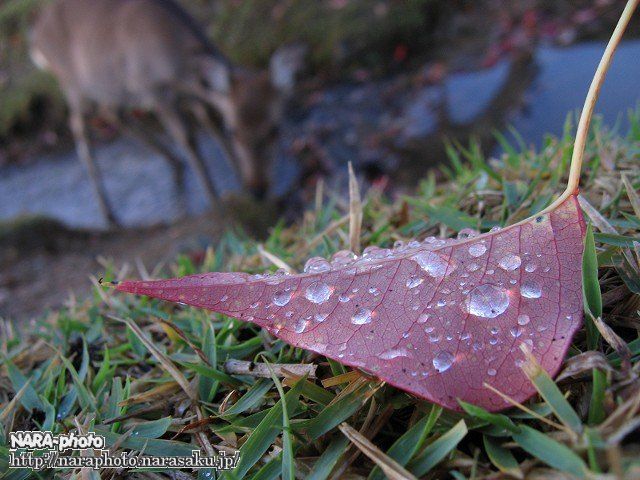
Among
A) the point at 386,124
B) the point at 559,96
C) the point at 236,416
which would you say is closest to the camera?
the point at 236,416

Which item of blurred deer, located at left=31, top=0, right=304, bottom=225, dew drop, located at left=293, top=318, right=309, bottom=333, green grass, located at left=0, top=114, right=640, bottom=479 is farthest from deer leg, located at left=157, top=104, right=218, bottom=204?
dew drop, located at left=293, top=318, right=309, bottom=333

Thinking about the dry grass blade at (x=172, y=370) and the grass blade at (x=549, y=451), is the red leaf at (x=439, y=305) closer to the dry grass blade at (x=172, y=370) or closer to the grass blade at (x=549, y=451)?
the grass blade at (x=549, y=451)

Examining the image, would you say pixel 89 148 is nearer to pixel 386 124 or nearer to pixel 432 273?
pixel 386 124

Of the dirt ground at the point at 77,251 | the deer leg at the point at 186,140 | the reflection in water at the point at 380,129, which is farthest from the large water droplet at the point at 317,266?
the deer leg at the point at 186,140

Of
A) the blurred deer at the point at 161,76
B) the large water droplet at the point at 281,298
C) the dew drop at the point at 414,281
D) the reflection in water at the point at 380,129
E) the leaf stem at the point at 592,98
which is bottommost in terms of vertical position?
the reflection in water at the point at 380,129

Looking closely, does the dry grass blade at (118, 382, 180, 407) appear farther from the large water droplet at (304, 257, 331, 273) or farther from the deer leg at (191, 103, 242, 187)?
the deer leg at (191, 103, 242, 187)

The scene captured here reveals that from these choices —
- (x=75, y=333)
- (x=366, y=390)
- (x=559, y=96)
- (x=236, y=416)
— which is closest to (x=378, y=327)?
(x=366, y=390)
